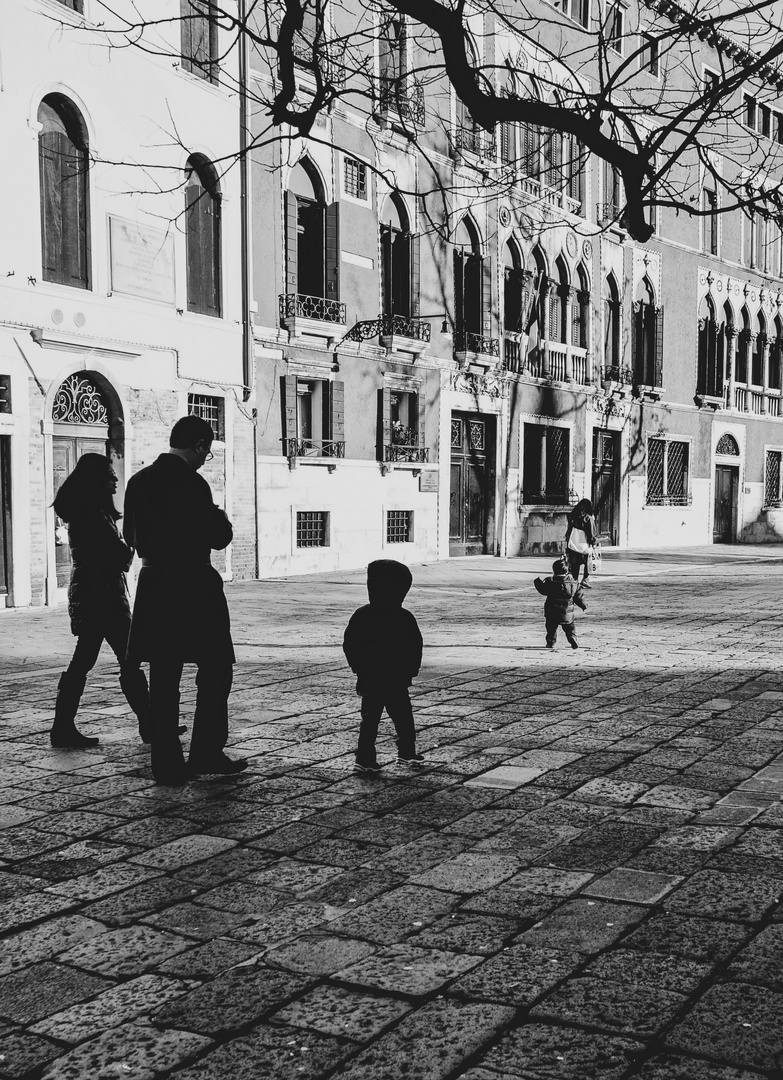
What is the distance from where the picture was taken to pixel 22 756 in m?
6.07

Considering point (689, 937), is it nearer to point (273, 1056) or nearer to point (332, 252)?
point (273, 1056)

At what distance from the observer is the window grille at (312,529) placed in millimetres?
20359

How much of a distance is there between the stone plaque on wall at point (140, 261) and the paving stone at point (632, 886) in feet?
44.8

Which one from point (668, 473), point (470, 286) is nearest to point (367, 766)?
point (470, 286)

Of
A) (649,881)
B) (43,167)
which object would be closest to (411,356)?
(43,167)

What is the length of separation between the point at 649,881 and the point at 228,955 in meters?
1.57

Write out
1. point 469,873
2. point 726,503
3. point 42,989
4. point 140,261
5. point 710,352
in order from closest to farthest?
point 42,989 → point 469,873 → point 140,261 → point 710,352 → point 726,503

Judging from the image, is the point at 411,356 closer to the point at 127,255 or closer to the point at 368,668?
the point at 127,255

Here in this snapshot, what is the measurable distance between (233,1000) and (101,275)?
14.2 meters

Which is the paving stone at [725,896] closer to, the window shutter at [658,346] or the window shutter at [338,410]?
the window shutter at [338,410]

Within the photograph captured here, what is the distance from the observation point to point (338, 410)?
20.9 meters

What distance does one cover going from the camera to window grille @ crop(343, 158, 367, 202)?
21016mm

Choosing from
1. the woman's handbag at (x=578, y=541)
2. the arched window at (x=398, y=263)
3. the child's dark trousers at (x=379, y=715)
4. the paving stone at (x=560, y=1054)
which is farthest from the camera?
the arched window at (x=398, y=263)

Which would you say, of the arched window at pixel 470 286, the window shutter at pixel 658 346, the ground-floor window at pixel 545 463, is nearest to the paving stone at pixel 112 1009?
the arched window at pixel 470 286
